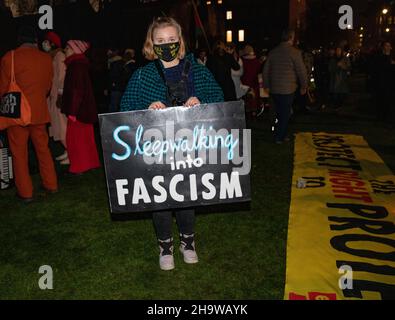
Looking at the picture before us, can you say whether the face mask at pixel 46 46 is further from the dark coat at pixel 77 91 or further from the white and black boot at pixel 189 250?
the white and black boot at pixel 189 250

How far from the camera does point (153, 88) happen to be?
3.52 meters

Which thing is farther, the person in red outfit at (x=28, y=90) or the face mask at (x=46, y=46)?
the face mask at (x=46, y=46)

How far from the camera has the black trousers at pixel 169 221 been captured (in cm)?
368

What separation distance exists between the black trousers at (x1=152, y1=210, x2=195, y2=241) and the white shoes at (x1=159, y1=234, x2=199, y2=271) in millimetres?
63

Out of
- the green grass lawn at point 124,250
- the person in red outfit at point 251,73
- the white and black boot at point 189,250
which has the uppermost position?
the person in red outfit at point 251,73

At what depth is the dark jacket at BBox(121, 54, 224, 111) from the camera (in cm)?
353

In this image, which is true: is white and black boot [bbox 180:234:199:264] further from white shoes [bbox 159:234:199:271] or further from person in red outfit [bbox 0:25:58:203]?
person in red outfit [bbox 0:25:58:203]

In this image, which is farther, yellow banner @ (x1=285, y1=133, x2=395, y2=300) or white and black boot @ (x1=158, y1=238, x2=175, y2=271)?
white and black boot @ (x1=158, y1=238, x2=175, y2=271)

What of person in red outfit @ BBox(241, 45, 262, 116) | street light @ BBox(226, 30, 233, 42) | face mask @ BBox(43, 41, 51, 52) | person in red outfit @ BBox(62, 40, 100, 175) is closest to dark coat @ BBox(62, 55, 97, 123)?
person in red outfit @ BBox(62, 40, 100, 175)

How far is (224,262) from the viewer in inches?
158

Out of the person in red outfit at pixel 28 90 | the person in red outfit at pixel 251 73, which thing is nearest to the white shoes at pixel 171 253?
the person in red outfit at pixel 28 90

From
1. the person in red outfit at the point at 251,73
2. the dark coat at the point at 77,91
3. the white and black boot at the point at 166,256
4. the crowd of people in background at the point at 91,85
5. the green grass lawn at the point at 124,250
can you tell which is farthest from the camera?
the person in red outfit at the point at 251,73

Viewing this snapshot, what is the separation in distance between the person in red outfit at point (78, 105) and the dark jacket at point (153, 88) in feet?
9.96
